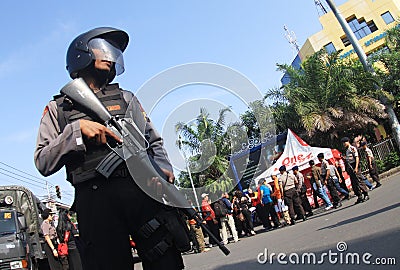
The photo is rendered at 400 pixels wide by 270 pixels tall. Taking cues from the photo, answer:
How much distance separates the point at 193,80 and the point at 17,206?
10.7m

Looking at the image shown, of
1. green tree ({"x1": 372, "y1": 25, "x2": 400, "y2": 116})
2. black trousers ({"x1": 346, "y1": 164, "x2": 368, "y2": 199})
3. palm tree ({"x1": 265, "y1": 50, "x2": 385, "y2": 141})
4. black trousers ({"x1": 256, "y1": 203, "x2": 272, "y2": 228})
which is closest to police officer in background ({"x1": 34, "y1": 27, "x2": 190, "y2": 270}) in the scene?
black trousers ({"x1": 346, "y1": 164, "x2": 368, "y2": 199})

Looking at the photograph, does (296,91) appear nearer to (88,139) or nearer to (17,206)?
(17,206)

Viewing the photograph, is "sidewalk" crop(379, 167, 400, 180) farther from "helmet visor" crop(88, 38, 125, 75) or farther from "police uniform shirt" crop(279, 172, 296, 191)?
"helmet visor" crop(88, 38, 125, 75)

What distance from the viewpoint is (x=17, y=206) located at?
11609 millimetres

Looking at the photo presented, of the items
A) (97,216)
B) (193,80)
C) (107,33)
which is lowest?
(97,216)

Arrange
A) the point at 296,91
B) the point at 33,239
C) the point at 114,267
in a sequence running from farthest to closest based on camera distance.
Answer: the point at 296,91, the point at 33,239, the point at 114,267

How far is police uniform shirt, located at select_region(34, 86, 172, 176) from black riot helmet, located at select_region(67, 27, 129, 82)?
0.24 m

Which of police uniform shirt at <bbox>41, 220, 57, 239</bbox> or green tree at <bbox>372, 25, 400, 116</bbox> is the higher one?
green tree at <bbox>372, 25, 400, 116</bbox>

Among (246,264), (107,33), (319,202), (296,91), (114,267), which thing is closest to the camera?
(114,267)

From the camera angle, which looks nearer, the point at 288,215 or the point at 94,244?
the point at 94,244

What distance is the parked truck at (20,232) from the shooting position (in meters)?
8.79

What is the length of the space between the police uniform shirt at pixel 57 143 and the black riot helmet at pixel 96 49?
24 cm

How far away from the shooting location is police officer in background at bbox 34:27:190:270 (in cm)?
220

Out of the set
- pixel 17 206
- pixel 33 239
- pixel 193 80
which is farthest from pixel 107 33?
pixel 17 206
